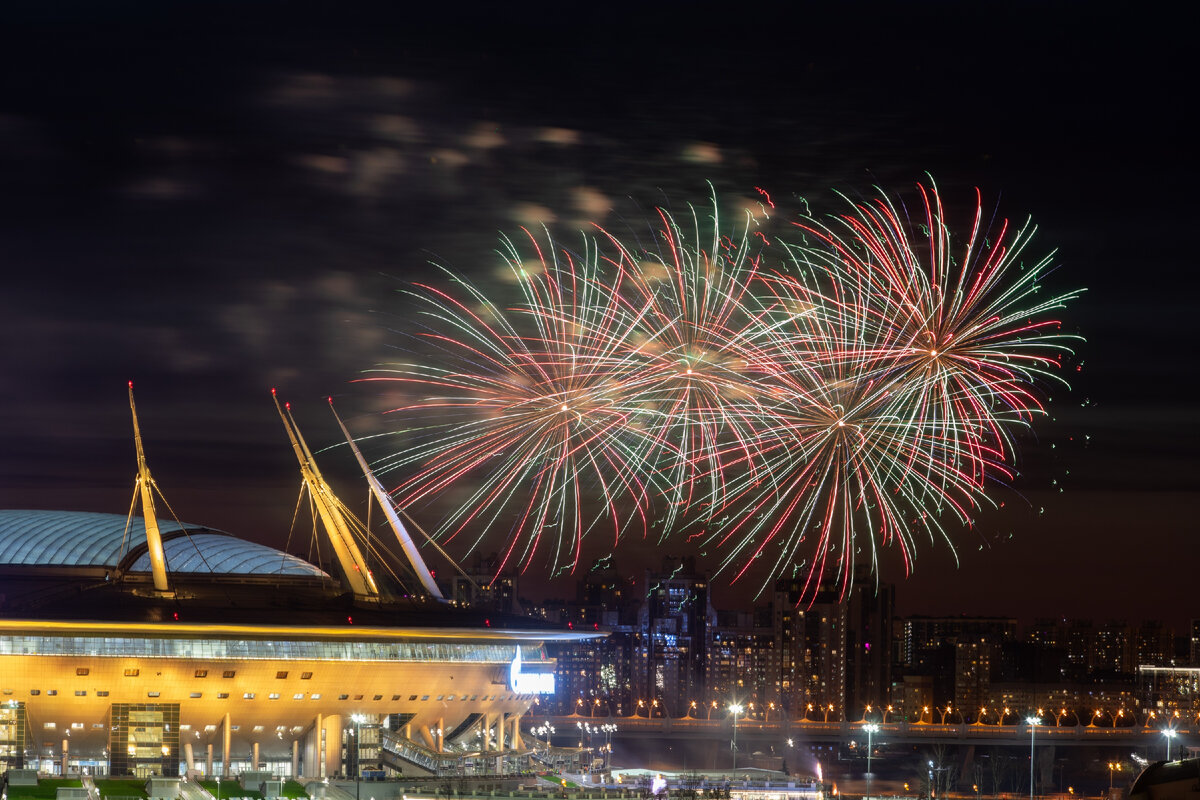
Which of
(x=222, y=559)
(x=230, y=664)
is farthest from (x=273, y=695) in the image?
(x=222, y=559)


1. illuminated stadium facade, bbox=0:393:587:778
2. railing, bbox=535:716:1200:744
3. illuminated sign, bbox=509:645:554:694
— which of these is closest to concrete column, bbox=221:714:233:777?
illuminated stadium facade, bbox=0:393:587:778

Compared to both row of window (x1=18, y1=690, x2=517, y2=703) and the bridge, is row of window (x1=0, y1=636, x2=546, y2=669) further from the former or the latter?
the bridge

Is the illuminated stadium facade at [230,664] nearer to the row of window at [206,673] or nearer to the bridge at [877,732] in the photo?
the row of window at [206,673]

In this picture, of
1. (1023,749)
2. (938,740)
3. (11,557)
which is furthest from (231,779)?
(1023,749)

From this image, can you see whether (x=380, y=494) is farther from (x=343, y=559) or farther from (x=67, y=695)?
(x=67, y=695)

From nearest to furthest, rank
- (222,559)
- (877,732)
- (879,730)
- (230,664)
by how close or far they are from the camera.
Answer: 1. (230,664)
2. (222,559)
3. (877,732)
4. (879,730)

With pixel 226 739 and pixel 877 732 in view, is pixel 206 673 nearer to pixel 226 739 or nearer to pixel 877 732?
pixel 226 739
